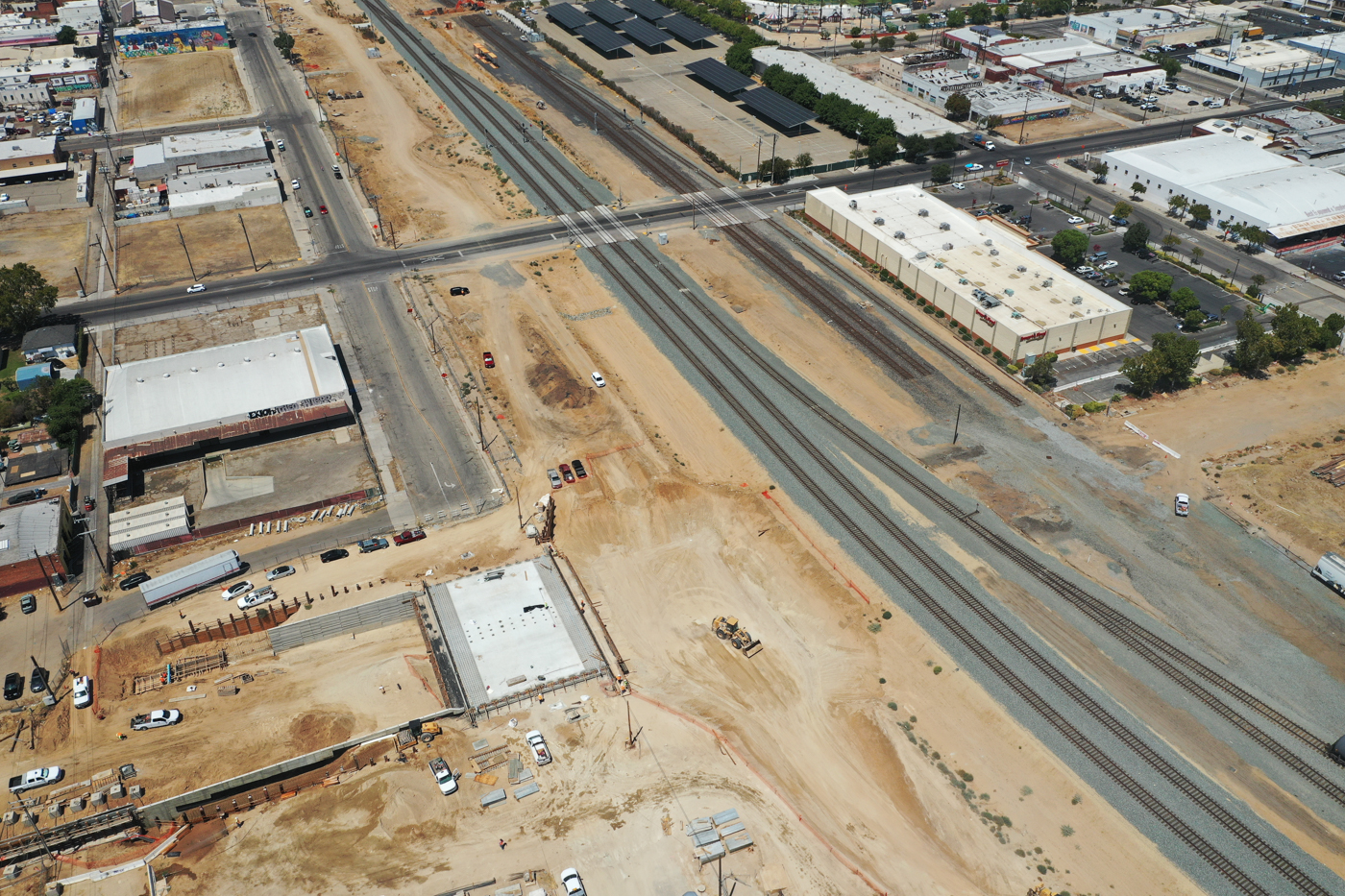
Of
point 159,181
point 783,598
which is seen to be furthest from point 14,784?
point 159,181

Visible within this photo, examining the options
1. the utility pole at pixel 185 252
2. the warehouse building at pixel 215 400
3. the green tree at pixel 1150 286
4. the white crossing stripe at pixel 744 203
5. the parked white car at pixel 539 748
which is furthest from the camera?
the white crossing stripe at pixel 744 203

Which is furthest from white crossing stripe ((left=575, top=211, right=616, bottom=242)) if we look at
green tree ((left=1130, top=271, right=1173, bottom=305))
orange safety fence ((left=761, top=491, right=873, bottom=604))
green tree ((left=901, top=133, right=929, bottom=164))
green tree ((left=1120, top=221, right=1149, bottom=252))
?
green tree ((left=1120, top=221, right=1149, bottom=252))

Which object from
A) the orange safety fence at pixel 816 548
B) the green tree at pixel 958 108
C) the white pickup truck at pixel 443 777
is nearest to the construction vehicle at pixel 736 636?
the orange safety fence at pixel 816 548

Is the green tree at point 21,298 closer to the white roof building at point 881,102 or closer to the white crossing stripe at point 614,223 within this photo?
the white crossing stripe at point 614,223

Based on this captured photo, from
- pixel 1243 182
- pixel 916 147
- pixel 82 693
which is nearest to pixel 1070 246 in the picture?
pixel 1243 182

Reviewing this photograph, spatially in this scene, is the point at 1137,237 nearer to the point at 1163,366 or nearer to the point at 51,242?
the point at 1163,366
